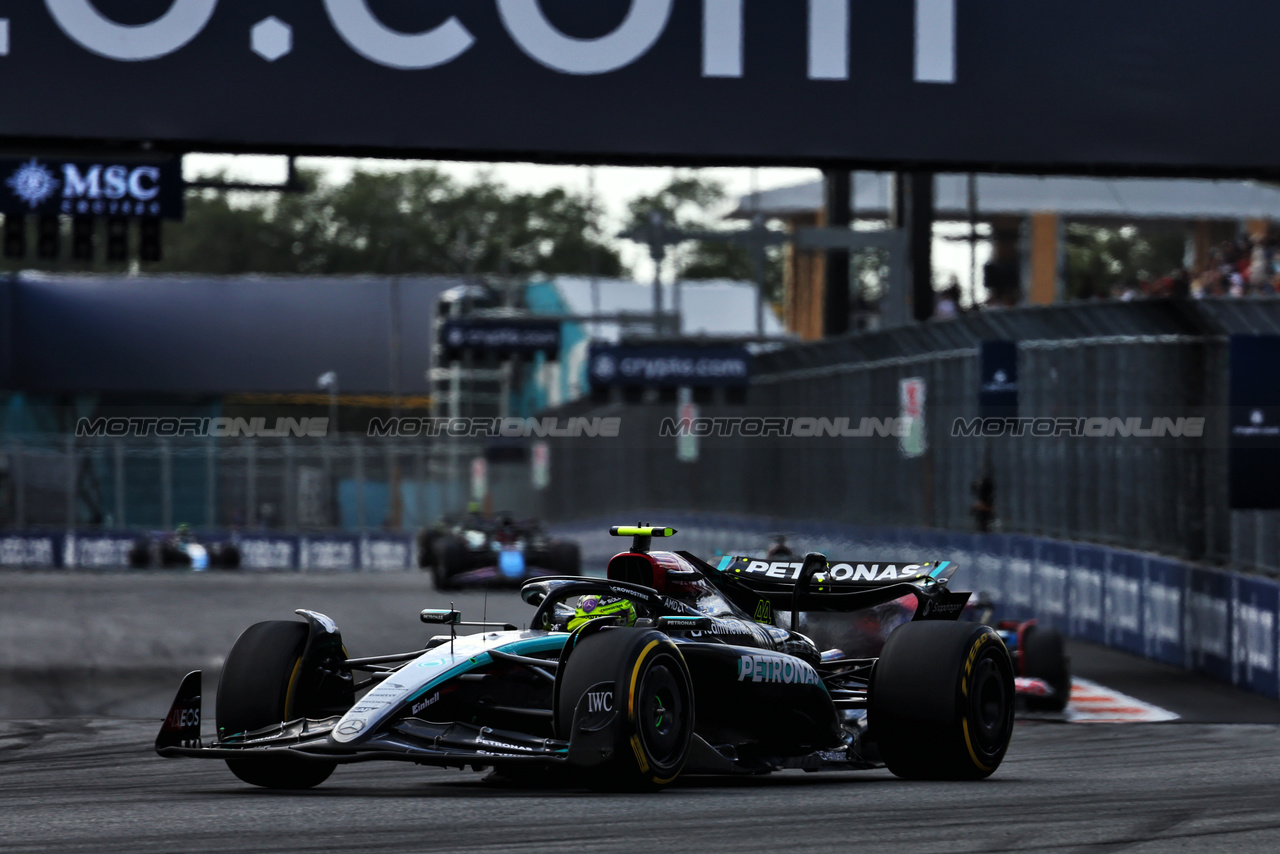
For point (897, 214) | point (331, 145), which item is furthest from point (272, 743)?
point (897, 214)

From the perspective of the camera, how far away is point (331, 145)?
14.4 m

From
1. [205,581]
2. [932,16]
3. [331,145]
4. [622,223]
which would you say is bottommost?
[205,581]

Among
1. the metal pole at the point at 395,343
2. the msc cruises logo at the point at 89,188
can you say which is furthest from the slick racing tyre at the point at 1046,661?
the metal pole at the point at 395,343

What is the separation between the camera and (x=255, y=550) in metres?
41.7

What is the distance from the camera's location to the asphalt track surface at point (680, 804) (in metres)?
6.45

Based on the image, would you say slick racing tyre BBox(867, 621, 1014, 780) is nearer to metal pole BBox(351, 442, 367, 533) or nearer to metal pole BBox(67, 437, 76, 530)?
metal pole BBox(351, 442, 367, 533)

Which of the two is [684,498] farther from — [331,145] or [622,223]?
[622,223]

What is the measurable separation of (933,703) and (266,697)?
283 centimetres

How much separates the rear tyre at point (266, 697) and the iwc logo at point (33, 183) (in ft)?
34.0

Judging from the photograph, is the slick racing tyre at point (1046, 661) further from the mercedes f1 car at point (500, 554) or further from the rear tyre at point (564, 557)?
the rear tyre at point (564, 557)

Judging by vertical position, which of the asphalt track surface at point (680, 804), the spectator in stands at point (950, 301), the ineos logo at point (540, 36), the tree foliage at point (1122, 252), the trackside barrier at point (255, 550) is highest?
the tree foliage at point (1122, 252)

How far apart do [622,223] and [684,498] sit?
71.0 meters

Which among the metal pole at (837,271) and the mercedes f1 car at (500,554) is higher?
the metal pole at (837,271)

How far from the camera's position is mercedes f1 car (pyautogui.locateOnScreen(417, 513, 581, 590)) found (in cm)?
2794
